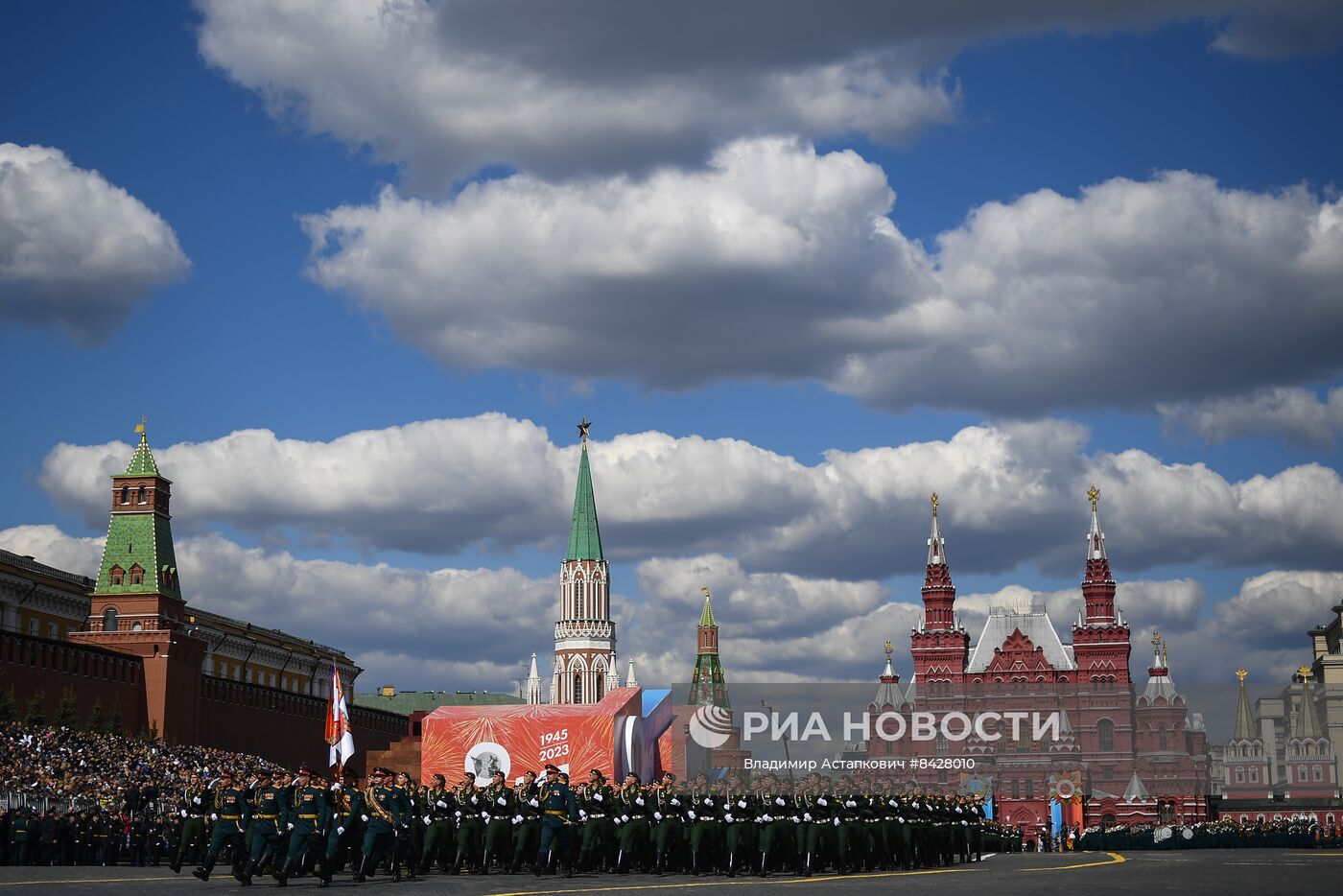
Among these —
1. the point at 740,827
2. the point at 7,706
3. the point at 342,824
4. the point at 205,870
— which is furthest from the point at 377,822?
the point at 7,706

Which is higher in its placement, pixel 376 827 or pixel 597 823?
pixel 376 827

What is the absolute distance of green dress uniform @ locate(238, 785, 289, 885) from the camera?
2452 centimetres

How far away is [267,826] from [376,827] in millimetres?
1776

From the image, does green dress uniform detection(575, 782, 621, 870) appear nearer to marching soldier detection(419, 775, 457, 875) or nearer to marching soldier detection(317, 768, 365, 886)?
marching soldier detection(419, 775, 457, 875)

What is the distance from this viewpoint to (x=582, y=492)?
593 ft

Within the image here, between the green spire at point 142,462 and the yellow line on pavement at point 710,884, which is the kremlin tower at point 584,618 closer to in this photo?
the green spire at point 142,462

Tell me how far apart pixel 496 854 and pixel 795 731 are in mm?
64991

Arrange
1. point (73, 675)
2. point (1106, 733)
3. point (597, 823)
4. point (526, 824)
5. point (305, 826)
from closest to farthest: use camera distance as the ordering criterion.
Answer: point (305, 826) → point (526, 824) → point (597, 823) → point (73, 675) → point (1106, 733)

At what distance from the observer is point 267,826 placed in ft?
80.8

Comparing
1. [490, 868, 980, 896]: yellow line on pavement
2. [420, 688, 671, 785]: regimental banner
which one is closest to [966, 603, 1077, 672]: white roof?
[420, 688, 671, 785]: regimental banner

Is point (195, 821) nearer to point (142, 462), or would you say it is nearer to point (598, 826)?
point (598, 826)

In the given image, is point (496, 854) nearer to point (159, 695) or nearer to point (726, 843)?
point (726, 843)

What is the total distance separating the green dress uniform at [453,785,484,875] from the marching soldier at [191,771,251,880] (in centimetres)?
521

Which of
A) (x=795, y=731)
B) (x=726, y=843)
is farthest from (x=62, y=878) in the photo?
(x=795, y=731)
